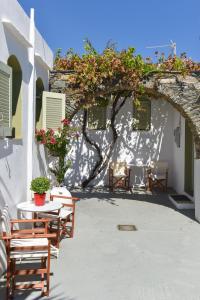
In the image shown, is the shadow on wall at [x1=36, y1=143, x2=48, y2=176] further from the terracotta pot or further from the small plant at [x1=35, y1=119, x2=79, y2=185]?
the terracotta pot

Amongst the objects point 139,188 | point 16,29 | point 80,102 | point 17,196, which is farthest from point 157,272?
point 139,188

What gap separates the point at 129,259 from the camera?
5.23 m

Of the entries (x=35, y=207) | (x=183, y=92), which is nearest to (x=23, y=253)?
(x=35, y=207)

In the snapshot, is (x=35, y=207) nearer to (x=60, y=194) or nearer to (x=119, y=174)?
(x=60, y=194)

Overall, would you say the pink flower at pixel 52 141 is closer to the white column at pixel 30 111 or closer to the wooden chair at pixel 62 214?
the white column at pixel 30 111

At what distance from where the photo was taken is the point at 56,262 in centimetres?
505

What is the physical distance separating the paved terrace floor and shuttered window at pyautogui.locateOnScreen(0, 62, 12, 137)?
6.45 ft

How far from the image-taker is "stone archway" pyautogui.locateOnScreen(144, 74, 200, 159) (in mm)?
7625

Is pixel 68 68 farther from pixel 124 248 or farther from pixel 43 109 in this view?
pixel 124 248

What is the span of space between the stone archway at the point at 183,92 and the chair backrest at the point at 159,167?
448 cm

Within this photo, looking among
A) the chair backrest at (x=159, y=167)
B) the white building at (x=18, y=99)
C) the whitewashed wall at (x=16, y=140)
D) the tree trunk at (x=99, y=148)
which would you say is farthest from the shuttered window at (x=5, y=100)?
the chair backrest at (x=159, y=167)

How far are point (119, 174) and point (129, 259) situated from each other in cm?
704

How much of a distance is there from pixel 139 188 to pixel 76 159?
238cm

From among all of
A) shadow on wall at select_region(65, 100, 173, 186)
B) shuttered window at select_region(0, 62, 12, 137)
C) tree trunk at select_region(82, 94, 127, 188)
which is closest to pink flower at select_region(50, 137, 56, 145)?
shuttered window at select_region(0, 62, 12, 137)
